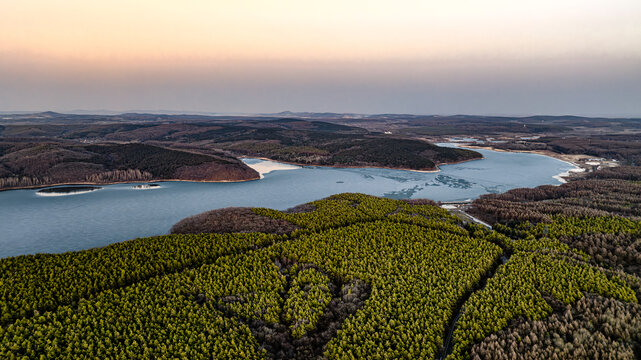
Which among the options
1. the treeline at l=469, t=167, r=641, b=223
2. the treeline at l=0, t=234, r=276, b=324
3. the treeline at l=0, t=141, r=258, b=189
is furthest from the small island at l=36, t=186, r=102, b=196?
the treeline at l=469, t=167, r=641, b=223

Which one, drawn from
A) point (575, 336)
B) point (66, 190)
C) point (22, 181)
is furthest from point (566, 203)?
point (22, 181)

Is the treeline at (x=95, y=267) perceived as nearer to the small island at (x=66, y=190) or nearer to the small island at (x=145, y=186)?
the small island at (x=145, y=186)

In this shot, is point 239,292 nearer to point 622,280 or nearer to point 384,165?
point 622,280

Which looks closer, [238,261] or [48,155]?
[238,261]

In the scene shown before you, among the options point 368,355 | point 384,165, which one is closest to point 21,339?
point 368,355

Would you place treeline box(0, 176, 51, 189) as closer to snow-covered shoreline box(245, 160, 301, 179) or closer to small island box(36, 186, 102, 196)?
small island box(36, 186, 102, 196)
